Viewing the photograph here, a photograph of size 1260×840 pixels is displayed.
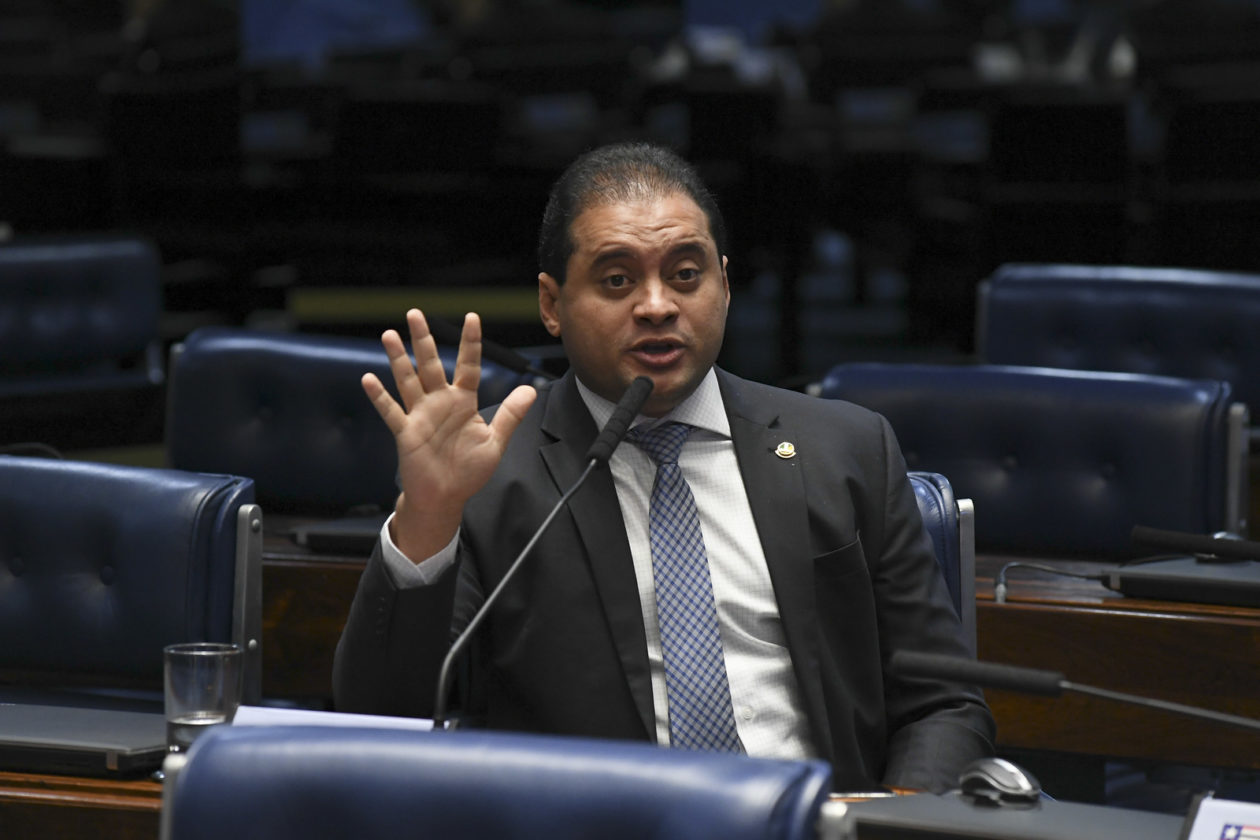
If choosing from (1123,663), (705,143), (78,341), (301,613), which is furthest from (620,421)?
(705,143)

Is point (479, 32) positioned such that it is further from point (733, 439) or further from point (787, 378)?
point (733, 439)

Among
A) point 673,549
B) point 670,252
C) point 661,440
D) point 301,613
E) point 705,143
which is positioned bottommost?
point 301,613

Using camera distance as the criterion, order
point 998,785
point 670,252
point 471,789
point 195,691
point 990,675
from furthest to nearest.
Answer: point 670,252
point 195,691
point 998,785
point 990,675
point 471,789

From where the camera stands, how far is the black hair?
1.99 m

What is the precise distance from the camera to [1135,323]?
155 inches

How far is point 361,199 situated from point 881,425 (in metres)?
4.79

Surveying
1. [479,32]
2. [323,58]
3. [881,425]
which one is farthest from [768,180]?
[881,425]

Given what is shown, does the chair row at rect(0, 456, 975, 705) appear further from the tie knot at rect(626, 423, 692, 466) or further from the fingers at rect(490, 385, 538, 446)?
the fingers at rect(490, 385, 538, 446)

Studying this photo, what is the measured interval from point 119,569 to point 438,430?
2.65 ft

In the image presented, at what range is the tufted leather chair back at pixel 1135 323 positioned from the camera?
3908 mm

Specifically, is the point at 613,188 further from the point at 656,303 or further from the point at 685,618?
the point at 685,618

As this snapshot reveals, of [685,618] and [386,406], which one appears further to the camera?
[685,618]

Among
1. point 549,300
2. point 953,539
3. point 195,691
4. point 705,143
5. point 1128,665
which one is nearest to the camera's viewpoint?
point 195,691

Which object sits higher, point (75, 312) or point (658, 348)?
point (658, 348)
